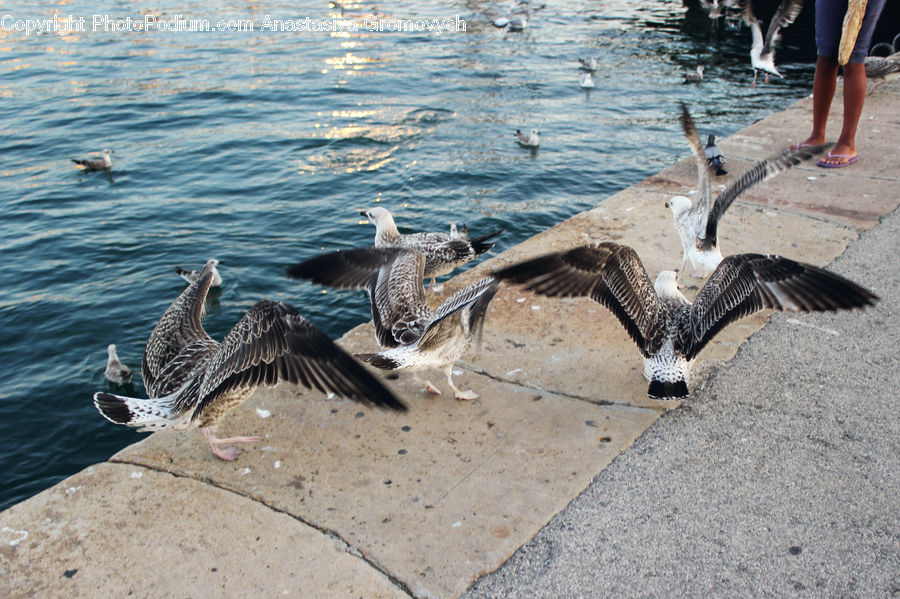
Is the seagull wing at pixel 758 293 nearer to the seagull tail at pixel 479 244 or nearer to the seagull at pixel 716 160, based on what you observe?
the seagull tail at pixel 479 244

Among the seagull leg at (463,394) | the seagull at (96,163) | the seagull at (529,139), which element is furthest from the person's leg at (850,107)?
the seagull at (96,163)

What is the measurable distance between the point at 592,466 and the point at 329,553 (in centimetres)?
146

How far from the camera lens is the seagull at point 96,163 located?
1183 centimetres

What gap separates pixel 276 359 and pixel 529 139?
32.2 ft

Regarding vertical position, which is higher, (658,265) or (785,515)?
(658,265)

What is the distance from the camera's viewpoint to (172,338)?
4.94 meters

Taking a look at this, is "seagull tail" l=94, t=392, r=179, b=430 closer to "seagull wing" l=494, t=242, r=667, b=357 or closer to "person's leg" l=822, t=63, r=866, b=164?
"seagull wing" l=494, t=242, r=667, b=357

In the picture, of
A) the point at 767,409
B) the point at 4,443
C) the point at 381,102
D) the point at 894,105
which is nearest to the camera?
the point at 767,409

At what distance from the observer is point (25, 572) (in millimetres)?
3232

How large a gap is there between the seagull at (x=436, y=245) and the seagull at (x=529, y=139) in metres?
5.83

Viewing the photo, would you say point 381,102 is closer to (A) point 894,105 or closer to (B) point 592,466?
(A) point 894,105

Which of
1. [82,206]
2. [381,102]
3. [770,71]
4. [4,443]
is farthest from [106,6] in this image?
[4,443]

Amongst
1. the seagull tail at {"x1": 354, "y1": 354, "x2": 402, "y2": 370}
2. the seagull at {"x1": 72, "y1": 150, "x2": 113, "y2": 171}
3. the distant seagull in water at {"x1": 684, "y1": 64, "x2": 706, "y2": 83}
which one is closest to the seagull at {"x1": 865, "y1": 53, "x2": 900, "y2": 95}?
the distant seagull in water at {"x1": 684, "y1": 64, "x2": 706, "y2": 83}

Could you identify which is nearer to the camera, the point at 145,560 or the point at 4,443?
the point at 145,560
